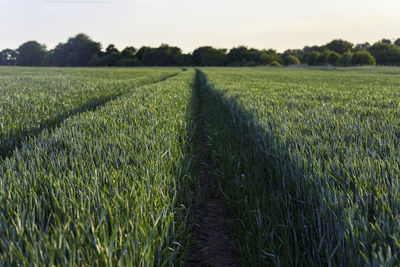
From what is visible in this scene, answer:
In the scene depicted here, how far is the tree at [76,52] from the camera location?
295 feet

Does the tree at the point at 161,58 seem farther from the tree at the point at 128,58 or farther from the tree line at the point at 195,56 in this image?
the tree at the point at 128,58

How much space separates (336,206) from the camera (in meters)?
1.34

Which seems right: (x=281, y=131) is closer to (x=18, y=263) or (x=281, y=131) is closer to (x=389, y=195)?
(x=389, y=195)

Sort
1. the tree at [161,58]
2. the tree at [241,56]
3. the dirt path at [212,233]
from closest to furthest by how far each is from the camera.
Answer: the dirt path at [212,233], the tree at [161,58], the tree at [241,56]

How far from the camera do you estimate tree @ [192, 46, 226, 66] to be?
85781 mm

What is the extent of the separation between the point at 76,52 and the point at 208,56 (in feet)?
142

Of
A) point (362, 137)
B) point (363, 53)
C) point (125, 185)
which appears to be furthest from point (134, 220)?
point (363, 53)

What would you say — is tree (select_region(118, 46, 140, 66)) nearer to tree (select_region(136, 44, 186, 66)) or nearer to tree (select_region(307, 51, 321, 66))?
tree (select_region(136, 44, 186, 66))

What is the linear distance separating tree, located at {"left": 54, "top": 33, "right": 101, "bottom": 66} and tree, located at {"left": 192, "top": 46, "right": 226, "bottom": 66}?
31.5m

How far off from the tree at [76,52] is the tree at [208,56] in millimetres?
31538

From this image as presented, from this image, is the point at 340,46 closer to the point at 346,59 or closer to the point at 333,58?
the point at 333,58

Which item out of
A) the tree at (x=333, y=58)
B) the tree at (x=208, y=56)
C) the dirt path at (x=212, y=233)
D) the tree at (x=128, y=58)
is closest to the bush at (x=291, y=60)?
the tree at (x=333, y=58)

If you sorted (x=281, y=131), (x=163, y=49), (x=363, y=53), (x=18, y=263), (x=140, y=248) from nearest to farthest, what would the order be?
1. (x=18, y=263)
2. (x=140, y=248)
3. (x=281, y=131)
4. (x=363, y=53)
5. (x=163, y=49)

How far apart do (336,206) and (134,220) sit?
0.97 metres
